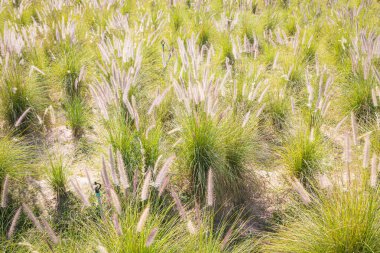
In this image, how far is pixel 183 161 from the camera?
10.0 ft

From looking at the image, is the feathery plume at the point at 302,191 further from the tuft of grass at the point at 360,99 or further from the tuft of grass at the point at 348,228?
the tuft of grass at the point at 360,99

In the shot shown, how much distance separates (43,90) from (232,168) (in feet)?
9.00

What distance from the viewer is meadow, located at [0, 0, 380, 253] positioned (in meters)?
2.01

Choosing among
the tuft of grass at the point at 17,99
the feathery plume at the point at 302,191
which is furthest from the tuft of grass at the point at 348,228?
the tuft of grass at the point at 17,99

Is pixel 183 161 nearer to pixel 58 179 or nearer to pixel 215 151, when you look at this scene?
pixel 215 151

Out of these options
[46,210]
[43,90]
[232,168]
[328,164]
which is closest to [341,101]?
[328,164]

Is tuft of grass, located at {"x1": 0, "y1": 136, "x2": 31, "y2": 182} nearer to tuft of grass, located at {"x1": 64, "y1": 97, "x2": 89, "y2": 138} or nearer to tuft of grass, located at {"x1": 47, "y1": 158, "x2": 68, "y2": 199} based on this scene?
tuft of grass, located at {"x1": 47, "y1": 158, "x2": 68, "y2": 199}

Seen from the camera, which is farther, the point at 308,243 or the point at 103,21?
the point at 103,21

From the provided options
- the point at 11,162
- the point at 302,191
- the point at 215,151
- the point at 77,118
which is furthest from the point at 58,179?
the point at 302,191

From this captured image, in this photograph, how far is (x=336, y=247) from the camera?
6.71 ft

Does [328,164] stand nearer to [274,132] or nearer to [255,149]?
[255,149]

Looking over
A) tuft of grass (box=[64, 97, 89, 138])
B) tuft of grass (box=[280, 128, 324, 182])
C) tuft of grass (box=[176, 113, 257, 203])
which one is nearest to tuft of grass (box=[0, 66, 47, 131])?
tuft of grass (box=[64, 97, 89, 138])

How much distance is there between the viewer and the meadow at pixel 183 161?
6.60 ft

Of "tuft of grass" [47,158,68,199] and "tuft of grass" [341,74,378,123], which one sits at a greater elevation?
"tuft of grass" [341,74,378,123]
